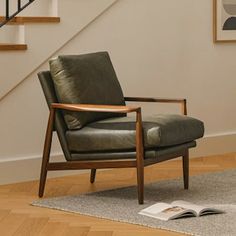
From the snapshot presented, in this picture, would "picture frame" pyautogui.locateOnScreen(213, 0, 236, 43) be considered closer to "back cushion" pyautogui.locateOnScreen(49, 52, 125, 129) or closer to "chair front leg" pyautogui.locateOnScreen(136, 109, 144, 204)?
"back cushion" pyautogui.locateOnScreen(49, 52, 125, 129)

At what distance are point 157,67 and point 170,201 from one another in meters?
1.86

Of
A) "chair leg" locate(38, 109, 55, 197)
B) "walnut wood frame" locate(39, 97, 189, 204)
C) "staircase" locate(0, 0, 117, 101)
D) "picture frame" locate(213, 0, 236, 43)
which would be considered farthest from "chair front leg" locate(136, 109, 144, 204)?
"picture frame" locate(213, 0, 236, 43)

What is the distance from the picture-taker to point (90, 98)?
16.6 ft

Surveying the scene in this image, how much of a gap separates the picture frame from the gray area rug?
1547 millimetres

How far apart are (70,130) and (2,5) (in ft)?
4.72

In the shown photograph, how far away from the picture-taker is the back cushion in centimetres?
498

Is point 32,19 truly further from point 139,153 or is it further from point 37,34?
point 139,153

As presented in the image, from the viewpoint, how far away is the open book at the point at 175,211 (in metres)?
4.26

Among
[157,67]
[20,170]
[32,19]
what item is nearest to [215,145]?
[157,67]

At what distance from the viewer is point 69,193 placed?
5.12 m

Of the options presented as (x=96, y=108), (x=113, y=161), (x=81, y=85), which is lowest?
(x=113, y=161)

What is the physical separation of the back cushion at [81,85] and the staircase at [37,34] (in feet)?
1.56

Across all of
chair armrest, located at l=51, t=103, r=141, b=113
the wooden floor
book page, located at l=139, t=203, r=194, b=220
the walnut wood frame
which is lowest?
the wooden floor

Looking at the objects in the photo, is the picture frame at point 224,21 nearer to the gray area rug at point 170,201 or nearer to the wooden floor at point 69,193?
the wooden floor at point 69,193
